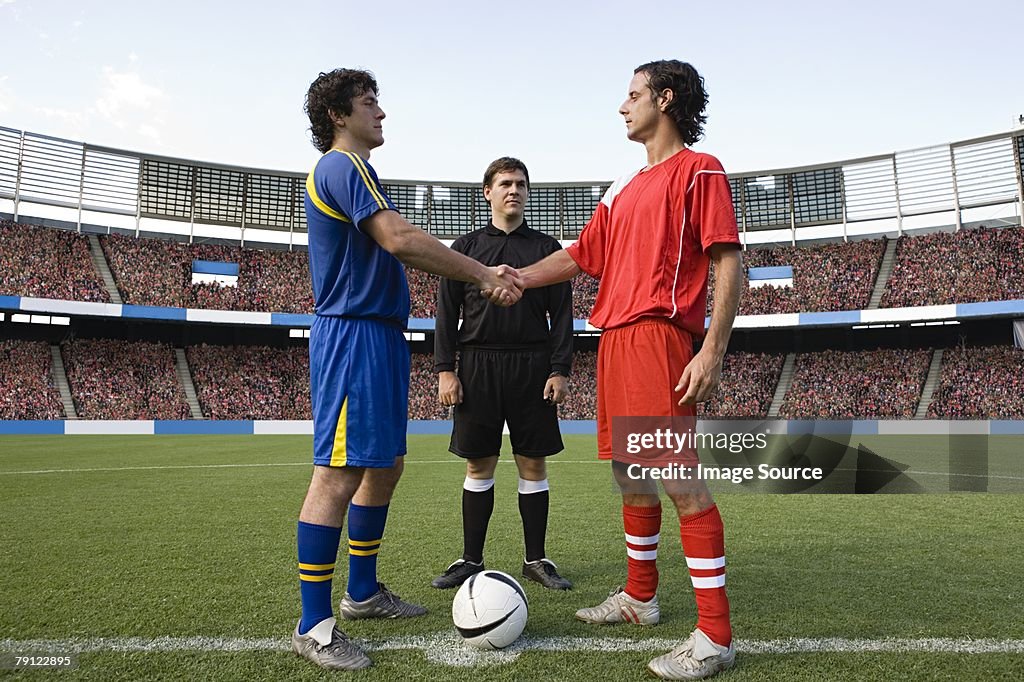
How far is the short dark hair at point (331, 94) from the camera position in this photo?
312 centimetres

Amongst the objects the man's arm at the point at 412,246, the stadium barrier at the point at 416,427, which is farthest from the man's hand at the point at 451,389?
the stadium barrier at the point at 416,427

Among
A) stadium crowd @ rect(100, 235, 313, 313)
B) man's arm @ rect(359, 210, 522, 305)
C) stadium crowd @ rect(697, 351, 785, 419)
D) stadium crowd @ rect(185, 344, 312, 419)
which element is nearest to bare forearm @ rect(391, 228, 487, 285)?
man's arm @ rect(359, 210, 522, 305)

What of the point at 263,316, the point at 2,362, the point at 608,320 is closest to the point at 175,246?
the point at 263,316

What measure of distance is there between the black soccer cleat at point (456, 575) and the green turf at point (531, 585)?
0.13 metres

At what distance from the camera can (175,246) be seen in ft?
98.3

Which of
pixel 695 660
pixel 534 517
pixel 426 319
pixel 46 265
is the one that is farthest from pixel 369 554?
pixel 46 265

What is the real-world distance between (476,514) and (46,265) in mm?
28957

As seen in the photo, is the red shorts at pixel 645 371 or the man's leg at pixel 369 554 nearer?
the red shorts at pixel 645 371

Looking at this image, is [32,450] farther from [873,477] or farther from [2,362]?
[873,477]

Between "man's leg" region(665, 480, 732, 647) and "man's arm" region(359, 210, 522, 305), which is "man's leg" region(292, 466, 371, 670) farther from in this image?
"man's leg" region(665, 480, 732, 647)

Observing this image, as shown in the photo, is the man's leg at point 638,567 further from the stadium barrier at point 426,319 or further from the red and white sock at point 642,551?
the stadium barrier at point 426,319

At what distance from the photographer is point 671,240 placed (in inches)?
112

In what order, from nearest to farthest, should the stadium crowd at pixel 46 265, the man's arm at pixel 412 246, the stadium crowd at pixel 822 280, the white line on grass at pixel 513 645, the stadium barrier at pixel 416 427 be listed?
1. the white line on grass at pixel 513 645
2. the man's arm at pixel 412 246
3. the stadium barrier at pixel 416 427
4. the stadium crowd at pixel 46 265
5. the stadium crowd at pixel 822 280

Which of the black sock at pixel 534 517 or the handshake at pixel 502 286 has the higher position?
the handshake at pixel 502 286
